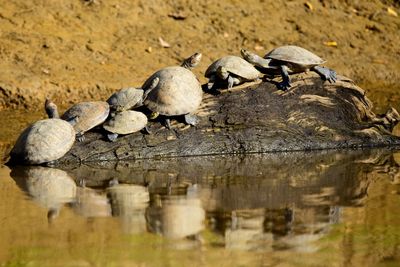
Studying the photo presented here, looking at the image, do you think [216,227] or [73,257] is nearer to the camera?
[73,257]

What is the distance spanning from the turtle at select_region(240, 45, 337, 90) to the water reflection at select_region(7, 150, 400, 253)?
886mm

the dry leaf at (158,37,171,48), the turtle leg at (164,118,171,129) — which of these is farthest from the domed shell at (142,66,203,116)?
the dry leaf at (158,37,171,48)

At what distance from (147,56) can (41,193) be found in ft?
18.8

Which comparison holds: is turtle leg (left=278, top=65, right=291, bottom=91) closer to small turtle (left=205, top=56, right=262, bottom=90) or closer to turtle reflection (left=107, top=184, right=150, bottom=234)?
small turtle (left=205, top=56, right=262, bottom=90)

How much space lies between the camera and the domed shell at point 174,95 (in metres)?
9.46

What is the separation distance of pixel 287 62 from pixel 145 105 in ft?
5.06

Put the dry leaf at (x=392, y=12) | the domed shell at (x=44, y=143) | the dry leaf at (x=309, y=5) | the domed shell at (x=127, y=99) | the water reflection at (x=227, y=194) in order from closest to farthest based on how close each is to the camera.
→ the water reflection at (x=227, y=194), the domed shell at (x=44, y=143), the domed shell at (x=127, y=99), the dry leaf at (x=309, y=5), the dry leaf at (x=392, y=12)

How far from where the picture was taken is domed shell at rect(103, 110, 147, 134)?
9.31 meters

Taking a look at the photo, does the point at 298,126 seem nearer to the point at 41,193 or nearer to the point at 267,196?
the point at 267,196

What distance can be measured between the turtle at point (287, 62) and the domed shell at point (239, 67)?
151 millimetres

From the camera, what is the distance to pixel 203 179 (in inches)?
326

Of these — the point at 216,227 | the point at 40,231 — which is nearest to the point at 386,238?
the point at 216,227

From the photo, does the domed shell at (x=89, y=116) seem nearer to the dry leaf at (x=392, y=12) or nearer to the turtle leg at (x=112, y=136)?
the turtle leg at (x=112, y=136)

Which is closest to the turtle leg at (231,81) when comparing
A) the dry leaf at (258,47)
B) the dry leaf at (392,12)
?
the dry leaf at (258,47)
